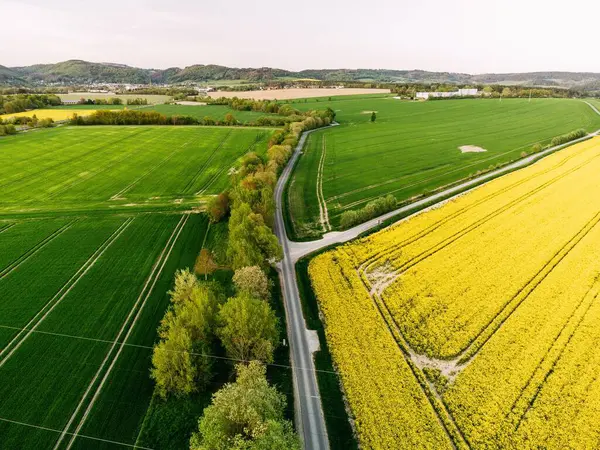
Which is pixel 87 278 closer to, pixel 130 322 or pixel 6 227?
pixel 130 322

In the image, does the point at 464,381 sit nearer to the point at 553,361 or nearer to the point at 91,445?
the point at 553,361

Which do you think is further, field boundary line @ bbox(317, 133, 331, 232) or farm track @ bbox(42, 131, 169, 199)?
farm track @ bbox(42, 131, 169, 199)

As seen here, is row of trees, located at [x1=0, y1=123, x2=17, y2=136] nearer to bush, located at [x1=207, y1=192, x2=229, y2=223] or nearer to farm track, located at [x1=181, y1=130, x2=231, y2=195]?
farm track, located at [x1=181, y1=130, x2=231, y2=195]

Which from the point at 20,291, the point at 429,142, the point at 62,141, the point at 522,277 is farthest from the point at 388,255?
the point at 62,141

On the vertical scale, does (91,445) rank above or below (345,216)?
below

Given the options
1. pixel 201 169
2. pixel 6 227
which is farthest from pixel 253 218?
pixel 201 169

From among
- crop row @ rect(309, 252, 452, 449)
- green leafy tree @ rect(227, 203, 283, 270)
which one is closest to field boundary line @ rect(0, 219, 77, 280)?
green leafy tree @ rect(227, 203, 283, 270)
